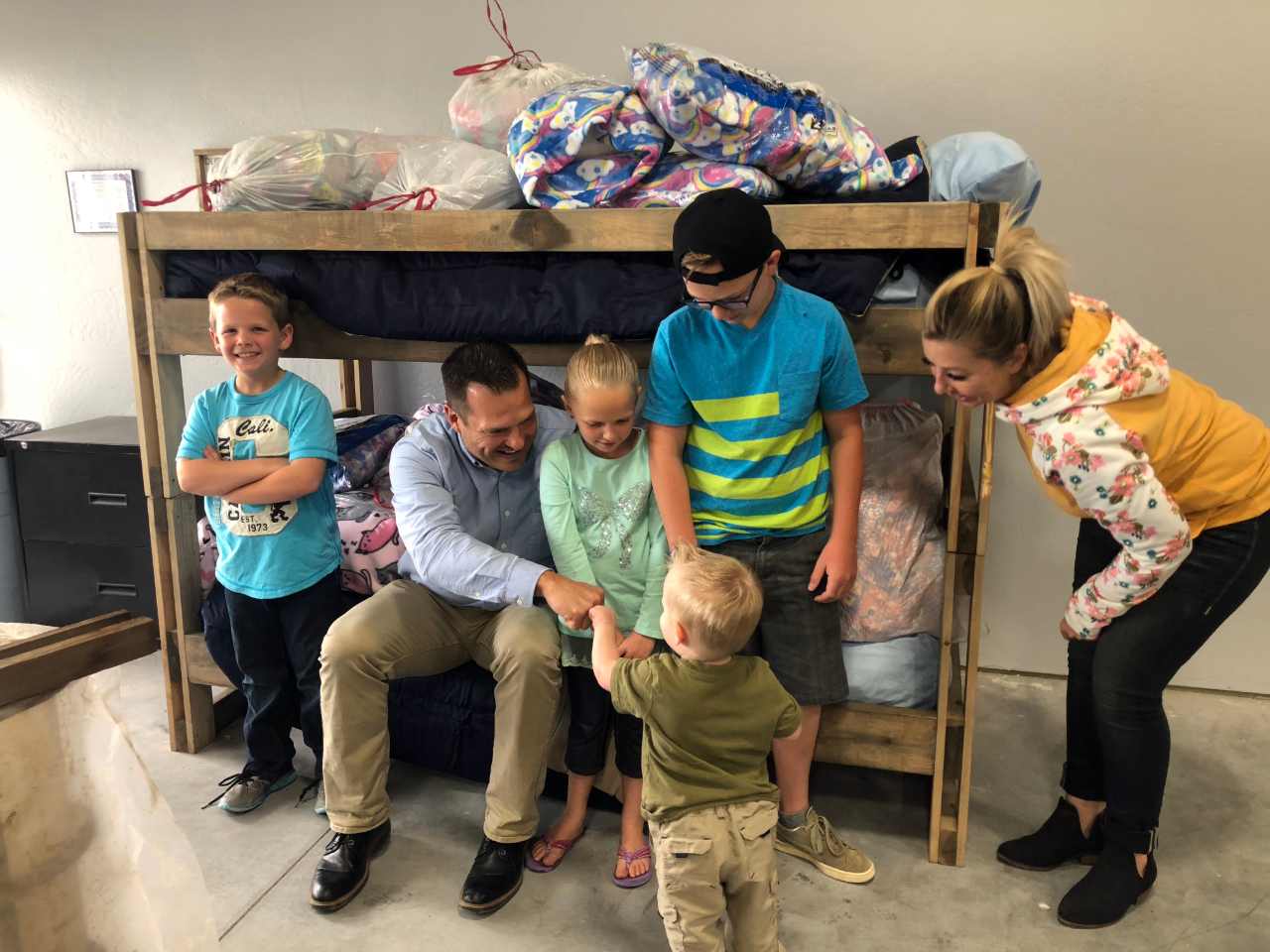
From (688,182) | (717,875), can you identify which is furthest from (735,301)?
(717,875)

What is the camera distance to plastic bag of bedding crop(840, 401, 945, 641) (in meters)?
2.07

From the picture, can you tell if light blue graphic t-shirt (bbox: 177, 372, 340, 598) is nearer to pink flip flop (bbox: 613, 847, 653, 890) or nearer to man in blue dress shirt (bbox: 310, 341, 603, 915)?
man in blue dress shirt (bbox: 310, 341, 603, 915)

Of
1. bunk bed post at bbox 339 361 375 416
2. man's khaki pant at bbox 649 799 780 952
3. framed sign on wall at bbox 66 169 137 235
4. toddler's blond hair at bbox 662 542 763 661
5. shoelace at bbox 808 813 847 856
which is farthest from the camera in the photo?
framed sign on wall at bbox 66 169 137 235

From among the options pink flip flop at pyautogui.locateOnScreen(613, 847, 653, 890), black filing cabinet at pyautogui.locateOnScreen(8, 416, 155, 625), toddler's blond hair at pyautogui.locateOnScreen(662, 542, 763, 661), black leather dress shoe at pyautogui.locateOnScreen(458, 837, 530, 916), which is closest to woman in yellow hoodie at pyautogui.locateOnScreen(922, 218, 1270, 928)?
toddler's blond hair at pyautogui.locateOnScreen(662, 542, 763, 661)

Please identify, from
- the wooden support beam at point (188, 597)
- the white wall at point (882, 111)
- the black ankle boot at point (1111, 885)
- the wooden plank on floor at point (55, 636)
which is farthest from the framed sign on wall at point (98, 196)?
the black ankle boot at point (1111, 885)

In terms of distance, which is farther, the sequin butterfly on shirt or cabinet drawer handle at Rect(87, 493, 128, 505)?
cabinet drawer handle at Rect(87, 493, 128, 505)

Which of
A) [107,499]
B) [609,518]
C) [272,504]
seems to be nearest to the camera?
[609,518]

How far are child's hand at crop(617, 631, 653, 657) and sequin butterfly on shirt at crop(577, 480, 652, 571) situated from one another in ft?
0.52

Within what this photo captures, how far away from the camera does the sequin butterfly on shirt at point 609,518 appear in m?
1.97

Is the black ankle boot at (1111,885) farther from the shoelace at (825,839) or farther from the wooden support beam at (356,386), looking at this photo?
the wooden support beam at (356,386)

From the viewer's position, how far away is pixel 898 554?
2.08m

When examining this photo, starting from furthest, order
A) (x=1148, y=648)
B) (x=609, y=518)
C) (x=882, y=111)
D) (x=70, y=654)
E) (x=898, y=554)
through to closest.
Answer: (x=882, y=111)
(x=898, y=554)
(x=609, y=518)
(x=1148, y=648)
(x=70, y=654)

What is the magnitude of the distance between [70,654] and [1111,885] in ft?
5.90

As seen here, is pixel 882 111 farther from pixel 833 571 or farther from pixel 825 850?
pixel 825 850
